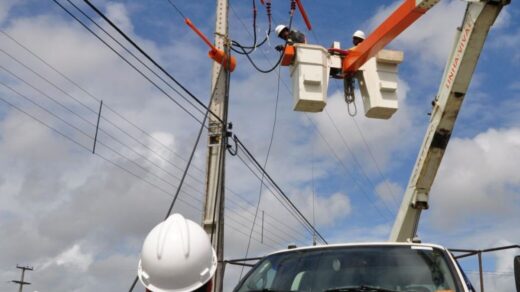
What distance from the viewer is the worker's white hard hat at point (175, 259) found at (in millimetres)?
3082

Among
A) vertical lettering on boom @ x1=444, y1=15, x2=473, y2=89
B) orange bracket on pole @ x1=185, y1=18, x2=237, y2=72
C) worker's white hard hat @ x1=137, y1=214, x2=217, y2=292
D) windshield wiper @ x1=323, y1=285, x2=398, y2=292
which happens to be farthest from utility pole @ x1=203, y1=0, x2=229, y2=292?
worker's white hard hat @ x1=137, y1=214, x2=217, y2=292

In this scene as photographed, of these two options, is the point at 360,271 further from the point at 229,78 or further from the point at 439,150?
the point at 229,78

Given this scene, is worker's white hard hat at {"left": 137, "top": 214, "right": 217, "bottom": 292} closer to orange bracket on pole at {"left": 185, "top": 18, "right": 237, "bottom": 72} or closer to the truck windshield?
the truck windshield

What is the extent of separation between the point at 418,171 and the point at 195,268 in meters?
6.79

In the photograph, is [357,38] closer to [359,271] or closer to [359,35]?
[359,35]

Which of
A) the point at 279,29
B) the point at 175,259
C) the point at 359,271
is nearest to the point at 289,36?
the point at 279,29

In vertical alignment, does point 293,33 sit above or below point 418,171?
above

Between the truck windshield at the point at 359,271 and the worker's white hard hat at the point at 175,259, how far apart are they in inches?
48.2

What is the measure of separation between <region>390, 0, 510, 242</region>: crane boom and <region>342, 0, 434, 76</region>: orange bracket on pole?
0.93 meters

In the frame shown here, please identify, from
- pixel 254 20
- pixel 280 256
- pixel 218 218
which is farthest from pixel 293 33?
A: pixel 280 256

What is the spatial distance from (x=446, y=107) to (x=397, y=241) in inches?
88.9

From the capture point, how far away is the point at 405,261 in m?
4.32

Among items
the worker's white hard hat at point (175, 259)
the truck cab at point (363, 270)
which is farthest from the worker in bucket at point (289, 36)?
the worker's white hard hat at point (175, 259)

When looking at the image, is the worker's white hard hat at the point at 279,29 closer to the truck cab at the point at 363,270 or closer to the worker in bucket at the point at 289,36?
the worker in bucket at the point at 289,36
